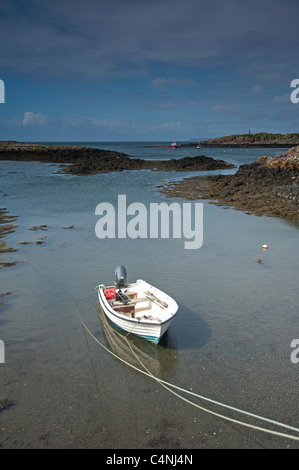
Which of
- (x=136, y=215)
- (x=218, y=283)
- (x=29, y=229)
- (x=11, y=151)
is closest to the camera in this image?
(x=218, y=283)

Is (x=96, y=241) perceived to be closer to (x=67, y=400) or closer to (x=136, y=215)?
(x=136, y=215)

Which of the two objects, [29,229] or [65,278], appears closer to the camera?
[65,278]

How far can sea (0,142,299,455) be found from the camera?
6.69 m

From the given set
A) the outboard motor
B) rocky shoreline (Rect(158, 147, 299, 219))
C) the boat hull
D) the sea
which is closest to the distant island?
rocky shoreline (Rect(158, 147, 299, 219))

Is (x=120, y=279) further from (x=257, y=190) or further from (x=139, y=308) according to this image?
(x=257, y=190)

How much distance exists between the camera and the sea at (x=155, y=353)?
6.69 m

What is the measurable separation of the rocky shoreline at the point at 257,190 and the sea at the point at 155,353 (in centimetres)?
898

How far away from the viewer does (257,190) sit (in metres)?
32.1

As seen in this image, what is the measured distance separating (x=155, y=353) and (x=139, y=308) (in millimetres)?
1560

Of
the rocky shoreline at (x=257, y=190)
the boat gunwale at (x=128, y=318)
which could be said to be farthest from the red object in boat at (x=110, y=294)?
the rocky shoreline at (x=257, y=190)

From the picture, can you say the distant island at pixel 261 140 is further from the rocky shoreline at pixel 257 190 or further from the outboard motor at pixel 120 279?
the outboard motor at pixel 120 279
